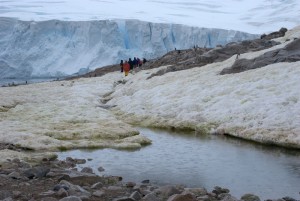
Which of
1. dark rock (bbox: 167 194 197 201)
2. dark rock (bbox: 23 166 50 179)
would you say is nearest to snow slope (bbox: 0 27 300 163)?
dark rock (bbox: 23 166 50 179)

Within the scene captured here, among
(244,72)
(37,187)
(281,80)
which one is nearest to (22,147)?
(37,187)

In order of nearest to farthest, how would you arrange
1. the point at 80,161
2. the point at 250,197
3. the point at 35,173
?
1. the point at 250,197
2. the point at 35,173
3. the point at 80,161

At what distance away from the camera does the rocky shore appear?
1318 centimetres

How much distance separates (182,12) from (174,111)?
412 feet

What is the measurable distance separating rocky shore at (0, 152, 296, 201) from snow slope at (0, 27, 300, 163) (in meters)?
9.17

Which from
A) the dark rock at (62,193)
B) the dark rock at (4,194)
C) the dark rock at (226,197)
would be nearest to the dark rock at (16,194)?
the dark rock at (4,194)

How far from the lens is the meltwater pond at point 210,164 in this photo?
56.7 ft

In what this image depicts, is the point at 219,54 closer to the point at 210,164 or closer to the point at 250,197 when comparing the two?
the point at 210,164

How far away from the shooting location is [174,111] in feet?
122

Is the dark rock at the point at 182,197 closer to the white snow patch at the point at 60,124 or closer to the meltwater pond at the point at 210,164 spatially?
the meltwater pond at the point at 210,164

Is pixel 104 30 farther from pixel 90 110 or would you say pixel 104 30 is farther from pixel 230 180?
pixel 230 180

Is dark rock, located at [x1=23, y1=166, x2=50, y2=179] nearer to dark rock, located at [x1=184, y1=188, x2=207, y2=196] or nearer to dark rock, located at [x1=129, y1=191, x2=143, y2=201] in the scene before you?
dark rock, located at [x1=129, y1=191, x2=143, y2=201]

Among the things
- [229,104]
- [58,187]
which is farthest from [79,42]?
[58,187]

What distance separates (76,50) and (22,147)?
80.0 meters
